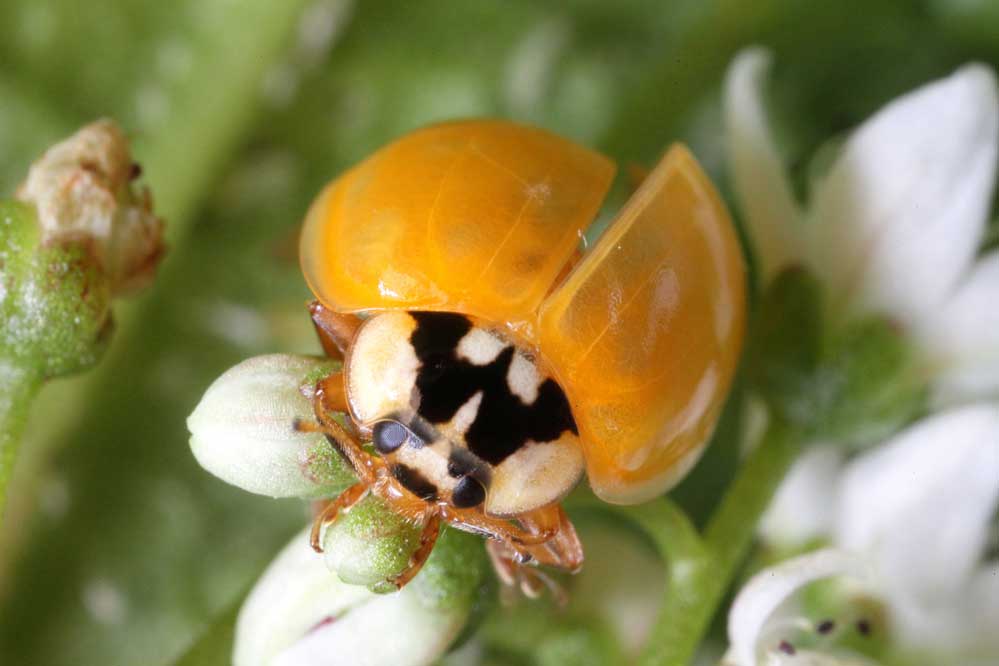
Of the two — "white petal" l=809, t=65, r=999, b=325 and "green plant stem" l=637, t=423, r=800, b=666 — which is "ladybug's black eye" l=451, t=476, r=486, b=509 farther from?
"white petal" l=809, t=65, r=999, b=325

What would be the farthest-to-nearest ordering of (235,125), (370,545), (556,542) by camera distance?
(235,125) → (556,542) → (370,545)

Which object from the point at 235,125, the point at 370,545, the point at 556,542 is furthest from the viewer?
the point at 235,125

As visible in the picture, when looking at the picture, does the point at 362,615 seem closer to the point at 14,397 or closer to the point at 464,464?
the point at 464,464

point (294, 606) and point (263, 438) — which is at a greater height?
point (263, 438)

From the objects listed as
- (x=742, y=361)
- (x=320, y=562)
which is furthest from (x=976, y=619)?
(x=320, y=562)

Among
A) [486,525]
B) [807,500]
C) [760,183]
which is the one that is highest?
[760,183]

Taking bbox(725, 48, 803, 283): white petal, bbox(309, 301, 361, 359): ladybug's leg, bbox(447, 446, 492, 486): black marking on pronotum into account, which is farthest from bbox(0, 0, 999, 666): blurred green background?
bbox(447, 446, 492, 486): black marking on pronotum

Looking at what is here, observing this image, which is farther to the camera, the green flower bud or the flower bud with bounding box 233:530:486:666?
the green flower bud

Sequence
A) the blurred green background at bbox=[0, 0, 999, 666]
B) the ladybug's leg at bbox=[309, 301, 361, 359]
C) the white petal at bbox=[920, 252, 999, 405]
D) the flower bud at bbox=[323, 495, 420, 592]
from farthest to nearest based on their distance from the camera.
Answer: the blurred green background at bbox=[0, 0, 999, 666]
the white petal at bbox=[920, 252, 999, 405]
the ladybug's leg at bbox=[309, 301, 361, 359]
the flower bud at bbox=[323, 495, 420, 592]

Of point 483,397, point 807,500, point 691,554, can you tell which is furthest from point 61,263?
point 807,500
